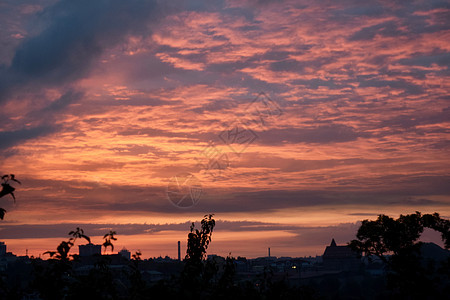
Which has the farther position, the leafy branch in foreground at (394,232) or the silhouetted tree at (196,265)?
the leafy branch in foreground at (394,232)

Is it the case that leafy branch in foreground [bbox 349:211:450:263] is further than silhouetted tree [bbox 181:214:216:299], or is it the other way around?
leafy branch in foreground [bbox 349:211:450:263]

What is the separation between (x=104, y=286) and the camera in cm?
1355

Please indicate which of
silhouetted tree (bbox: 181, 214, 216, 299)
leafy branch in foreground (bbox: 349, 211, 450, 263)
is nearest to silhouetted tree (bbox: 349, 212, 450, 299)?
leafy branch in foreground (bbox: 349, 211, 450, 263)

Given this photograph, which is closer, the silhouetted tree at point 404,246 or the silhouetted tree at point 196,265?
the silhouetted tree at point 196,265

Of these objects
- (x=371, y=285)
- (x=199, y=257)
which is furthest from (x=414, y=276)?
(x=371, y=285)

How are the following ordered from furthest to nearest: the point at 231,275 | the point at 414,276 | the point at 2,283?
the point at 414,276
the point at 231,275
the point at 2,283

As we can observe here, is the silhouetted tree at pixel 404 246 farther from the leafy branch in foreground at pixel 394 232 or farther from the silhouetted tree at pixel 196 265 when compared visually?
the silhouetted tree at pixel 196 265

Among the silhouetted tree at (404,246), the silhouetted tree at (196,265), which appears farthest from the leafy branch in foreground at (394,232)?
the silhouetted tree at (196,265)

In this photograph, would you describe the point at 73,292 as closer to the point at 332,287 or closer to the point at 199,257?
the point at 199,257

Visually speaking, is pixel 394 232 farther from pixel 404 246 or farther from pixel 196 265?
A: pixel 196 265

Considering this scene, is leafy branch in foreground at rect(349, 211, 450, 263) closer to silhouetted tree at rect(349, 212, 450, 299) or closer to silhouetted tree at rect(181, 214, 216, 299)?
silhouetted tree at rect(349, 212, 450, 299)

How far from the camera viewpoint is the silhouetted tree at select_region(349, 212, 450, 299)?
4903 cm

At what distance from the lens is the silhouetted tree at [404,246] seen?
49.0m

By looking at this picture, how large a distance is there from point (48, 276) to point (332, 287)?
471 feet
